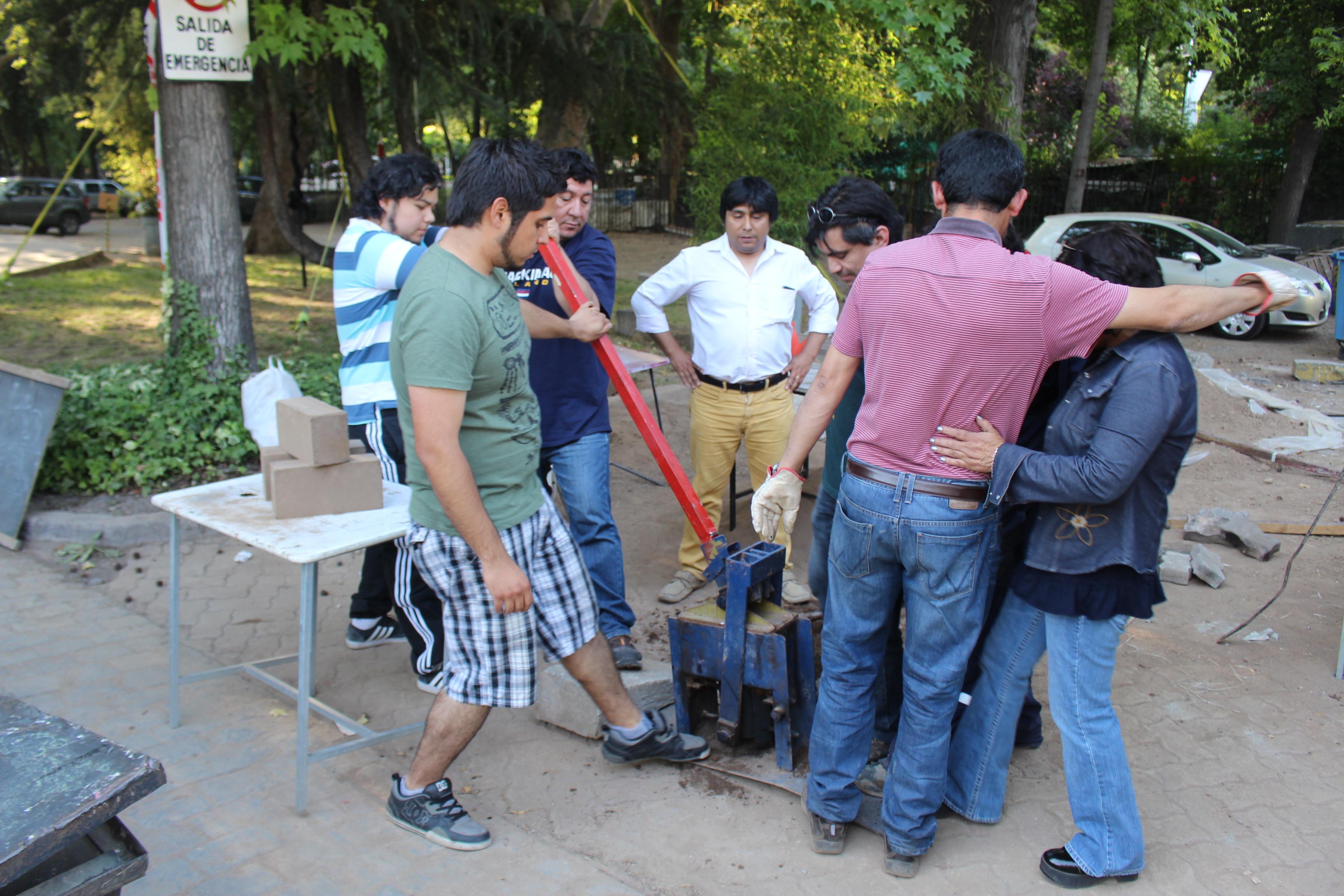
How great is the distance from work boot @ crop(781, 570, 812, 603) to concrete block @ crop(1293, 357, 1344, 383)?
7.97 meters

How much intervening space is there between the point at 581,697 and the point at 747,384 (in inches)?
65.0

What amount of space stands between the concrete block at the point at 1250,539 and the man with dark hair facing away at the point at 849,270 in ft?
9.25

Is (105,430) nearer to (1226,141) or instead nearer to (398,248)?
(398,248)

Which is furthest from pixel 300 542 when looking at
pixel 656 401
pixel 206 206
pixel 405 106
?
pixel 405 106

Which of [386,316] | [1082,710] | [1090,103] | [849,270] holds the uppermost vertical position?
[1090,103]

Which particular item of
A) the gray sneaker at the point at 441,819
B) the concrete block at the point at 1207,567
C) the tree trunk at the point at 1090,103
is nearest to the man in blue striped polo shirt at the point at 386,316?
the gray sneaker at the point at 441,819

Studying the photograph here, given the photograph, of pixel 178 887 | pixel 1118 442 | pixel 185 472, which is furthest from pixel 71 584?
pixel 1118 442

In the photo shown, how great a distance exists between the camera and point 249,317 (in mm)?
6148

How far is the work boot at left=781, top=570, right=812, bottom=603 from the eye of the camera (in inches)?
171

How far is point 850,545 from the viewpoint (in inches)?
99.2

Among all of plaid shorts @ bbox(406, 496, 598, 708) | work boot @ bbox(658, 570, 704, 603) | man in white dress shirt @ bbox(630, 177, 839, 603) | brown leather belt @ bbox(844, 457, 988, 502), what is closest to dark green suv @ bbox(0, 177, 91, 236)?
man in white dress shirt @ bbox(630, 177, 839, 603)

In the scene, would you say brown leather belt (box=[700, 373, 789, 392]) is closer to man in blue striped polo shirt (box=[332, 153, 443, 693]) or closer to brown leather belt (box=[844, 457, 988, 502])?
man in blue striped polo shirt (box=[332, 153, 443, 693])

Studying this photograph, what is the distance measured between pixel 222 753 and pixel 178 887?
0.71m

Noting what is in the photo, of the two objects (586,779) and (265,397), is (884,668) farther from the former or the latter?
(265,397)
